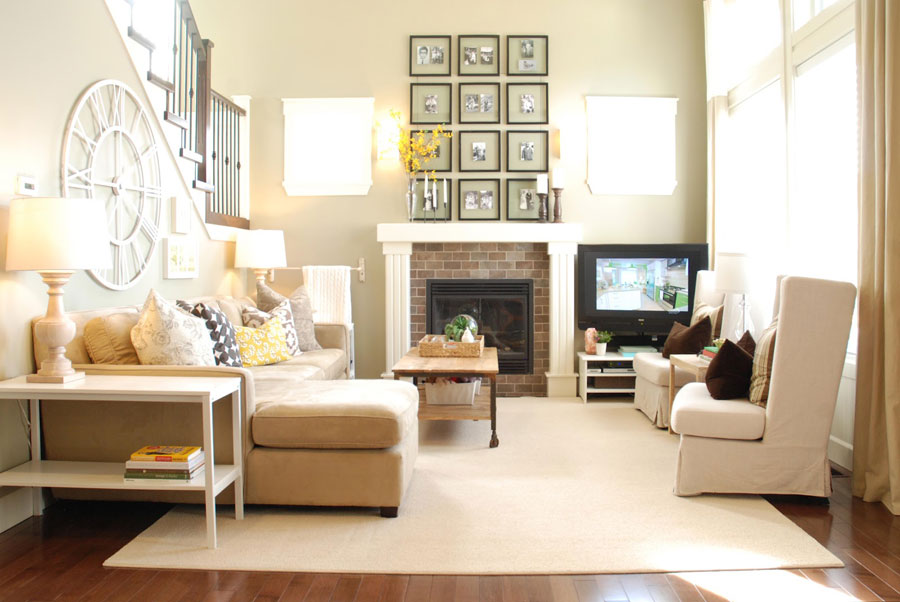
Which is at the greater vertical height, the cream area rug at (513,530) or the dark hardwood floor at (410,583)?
the cream area rug at (513,530)

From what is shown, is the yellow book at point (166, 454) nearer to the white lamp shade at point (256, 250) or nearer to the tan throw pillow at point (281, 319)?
the tan throw pillow at point (281, 319)

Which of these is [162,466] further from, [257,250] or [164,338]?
[257,250]

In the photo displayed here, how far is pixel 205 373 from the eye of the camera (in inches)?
119

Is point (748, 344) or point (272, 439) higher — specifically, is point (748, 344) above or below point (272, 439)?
above

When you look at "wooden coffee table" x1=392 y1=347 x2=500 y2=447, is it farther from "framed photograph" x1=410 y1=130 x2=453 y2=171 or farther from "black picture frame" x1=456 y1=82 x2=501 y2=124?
"black picture frame" x1=456 y1=82 x2=501 y2=124

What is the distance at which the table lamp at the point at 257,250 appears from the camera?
5301 millimetres

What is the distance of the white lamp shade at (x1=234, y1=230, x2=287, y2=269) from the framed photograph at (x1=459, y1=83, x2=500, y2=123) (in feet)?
6.58

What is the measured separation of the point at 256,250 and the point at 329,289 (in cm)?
76

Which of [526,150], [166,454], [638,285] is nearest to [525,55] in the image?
[526,150]

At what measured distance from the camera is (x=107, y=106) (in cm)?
369

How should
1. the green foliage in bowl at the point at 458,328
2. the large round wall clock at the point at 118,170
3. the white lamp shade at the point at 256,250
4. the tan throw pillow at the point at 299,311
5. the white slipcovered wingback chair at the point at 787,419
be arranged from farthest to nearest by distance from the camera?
1. the white lamp shade at the point at 256,250
2. the tan throw pillow at the point at 299,311
3. the green foliage in bowl at the point at 458,328
4. the large round wall clock at the point at 118,170
5. the white slipcovered wingback chair at the point at 787,419

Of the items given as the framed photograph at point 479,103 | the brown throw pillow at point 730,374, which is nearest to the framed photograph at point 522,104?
the framed photograph at point 479,103

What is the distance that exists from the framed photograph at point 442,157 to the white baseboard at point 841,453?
364 cm

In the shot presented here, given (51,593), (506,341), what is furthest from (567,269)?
(51,593)
